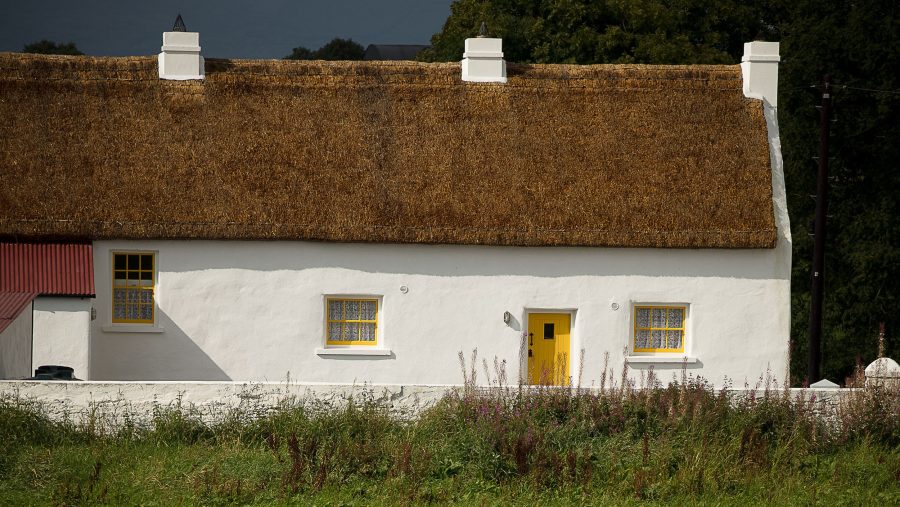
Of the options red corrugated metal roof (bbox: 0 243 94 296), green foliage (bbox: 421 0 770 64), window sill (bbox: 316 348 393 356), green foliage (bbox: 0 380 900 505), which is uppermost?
green foliage (bbox: 421 0 770 64)

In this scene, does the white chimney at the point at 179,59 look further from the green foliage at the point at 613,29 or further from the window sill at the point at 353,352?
the green foliage at the point at 613,29

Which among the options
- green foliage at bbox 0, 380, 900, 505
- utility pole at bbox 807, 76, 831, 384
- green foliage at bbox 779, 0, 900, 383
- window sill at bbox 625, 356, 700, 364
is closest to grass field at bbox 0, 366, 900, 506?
green foliage at bbox 0, 380, 900, 505

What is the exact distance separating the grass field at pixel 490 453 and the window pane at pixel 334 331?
18.6ft

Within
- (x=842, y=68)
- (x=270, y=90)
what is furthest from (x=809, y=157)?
(x=270, y=90)

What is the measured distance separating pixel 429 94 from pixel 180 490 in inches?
460

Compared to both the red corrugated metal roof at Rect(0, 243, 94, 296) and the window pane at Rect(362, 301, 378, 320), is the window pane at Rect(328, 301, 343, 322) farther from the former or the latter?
the red corrugated metal roof at Rect(0, 243, 94, 296)

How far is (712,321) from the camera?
909 inches

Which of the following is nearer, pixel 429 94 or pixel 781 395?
pixel 781 395

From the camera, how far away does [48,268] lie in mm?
21562

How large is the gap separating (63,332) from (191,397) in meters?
4.94

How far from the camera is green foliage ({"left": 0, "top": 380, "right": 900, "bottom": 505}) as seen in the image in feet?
48.4

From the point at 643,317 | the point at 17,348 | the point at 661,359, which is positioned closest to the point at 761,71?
the point at 643,317

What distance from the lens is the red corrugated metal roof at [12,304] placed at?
1898 cm

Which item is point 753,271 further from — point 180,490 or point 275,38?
point 275,38
